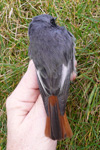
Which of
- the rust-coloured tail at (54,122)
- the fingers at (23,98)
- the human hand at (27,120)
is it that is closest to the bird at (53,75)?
the rust-coloured tail at (54,122)

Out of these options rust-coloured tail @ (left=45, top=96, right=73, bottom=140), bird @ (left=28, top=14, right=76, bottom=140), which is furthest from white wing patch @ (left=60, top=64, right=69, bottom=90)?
rust-coloured tail @ (left=45, top=96, right=73, bottom=140)

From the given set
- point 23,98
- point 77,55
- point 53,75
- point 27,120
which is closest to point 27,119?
point 27,120

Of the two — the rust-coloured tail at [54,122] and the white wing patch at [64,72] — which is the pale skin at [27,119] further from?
the white wing patch at [64,72]

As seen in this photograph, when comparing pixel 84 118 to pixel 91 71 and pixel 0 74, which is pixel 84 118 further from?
pixel 0 74

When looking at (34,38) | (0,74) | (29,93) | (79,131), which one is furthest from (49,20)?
(79,131)

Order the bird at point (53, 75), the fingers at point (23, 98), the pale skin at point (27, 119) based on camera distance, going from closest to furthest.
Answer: the bird at point (53, 75), the pale skin at point (27, 119), the fingers at point (23, 98)

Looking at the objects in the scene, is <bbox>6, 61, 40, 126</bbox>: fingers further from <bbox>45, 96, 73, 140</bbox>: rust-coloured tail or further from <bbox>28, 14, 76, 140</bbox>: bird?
<bbox>45, 96, 73, 140</bbox>: rust-coloured tail
